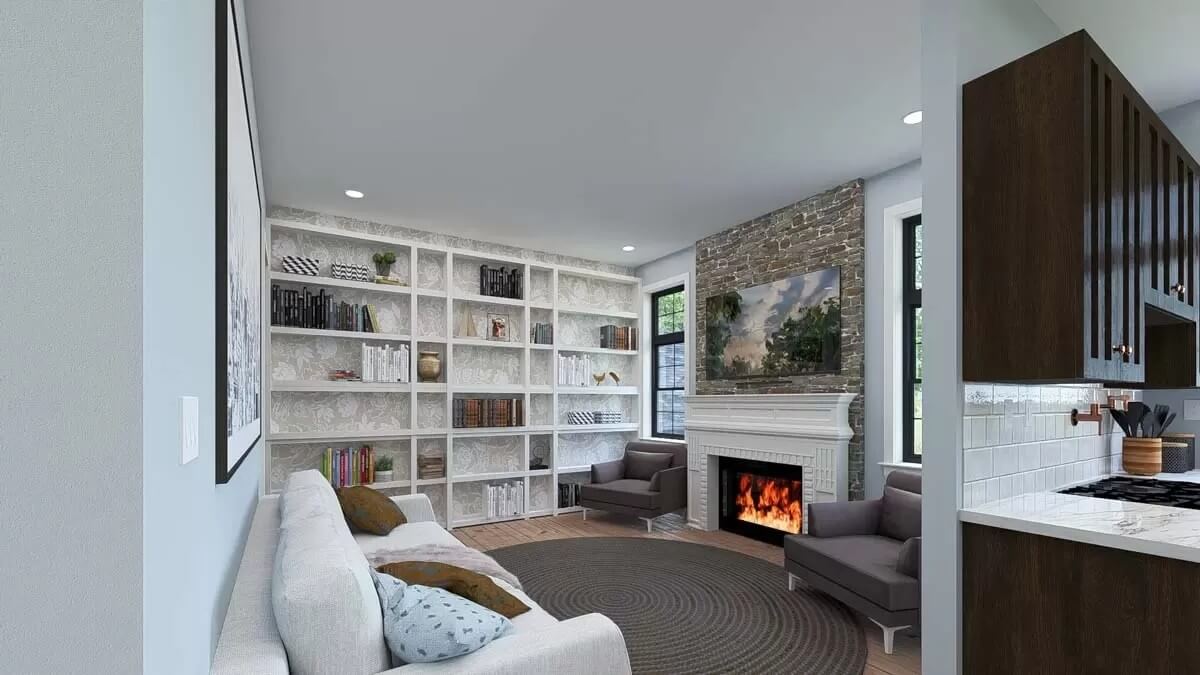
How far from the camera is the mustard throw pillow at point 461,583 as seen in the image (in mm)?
2100

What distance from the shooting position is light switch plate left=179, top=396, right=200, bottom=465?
0.93 m

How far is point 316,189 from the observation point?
4535 mm

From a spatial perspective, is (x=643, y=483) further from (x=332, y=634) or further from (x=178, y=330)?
(x=178, y=330)

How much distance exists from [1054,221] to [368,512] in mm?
3404

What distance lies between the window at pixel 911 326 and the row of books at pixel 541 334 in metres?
3.43

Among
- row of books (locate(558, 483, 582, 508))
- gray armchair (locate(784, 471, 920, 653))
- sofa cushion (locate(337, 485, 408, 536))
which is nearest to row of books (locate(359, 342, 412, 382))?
sofa cushion (locate(337, 485, 408, 536))

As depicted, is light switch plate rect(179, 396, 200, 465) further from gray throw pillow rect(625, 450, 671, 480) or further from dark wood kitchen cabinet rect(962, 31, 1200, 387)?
gray throw pillow rect(625, 450, 671, 480)

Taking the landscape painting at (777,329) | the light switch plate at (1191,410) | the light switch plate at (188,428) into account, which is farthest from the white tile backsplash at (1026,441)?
the light switch plate at (188,428)

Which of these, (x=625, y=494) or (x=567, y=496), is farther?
(x=567, y=496)

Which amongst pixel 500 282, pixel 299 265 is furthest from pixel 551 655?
pixel 500 282

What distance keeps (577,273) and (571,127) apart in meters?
3.08

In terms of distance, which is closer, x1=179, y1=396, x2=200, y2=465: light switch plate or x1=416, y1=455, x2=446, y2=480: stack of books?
x1=179, y1=396, x2=200, y2=465: light switch plate

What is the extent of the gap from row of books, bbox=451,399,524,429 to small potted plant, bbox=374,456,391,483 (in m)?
0.68

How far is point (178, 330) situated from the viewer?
936mm
